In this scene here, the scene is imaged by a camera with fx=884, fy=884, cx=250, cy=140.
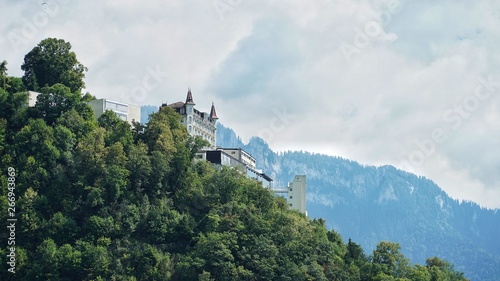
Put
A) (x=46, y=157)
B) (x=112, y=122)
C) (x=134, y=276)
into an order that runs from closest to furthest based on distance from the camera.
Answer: (x=134, y=276), (x=46, y=157), (x=112, y=122)

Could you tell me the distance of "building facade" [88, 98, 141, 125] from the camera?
7906 cm

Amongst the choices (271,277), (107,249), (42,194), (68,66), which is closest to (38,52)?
(68,66)

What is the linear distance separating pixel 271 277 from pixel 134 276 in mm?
10476

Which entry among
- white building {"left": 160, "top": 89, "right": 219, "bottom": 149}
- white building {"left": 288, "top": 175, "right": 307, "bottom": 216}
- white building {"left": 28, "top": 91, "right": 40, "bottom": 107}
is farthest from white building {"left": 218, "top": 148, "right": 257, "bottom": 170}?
white building {"left": 28, "top": 91, "right": 40, "bottom": 107}

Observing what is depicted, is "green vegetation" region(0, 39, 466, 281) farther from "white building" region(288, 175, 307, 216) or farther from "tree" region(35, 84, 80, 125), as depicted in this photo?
"white building" region(288, 175, 307, 216)

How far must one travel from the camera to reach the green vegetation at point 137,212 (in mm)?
66125

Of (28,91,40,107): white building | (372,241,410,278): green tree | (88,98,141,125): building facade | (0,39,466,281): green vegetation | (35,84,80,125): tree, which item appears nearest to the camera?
(0,39,466,281): green vegetation

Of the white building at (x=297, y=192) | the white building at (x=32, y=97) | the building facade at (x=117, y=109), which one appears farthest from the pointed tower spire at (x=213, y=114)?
the white building at (x=32, y=97)

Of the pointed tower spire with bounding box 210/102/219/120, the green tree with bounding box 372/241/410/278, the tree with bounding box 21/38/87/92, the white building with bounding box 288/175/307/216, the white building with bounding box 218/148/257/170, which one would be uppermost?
the pointed tower spire with bounding box 210/102/219/120

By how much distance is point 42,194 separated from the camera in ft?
227

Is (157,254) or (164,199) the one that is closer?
(157,254)

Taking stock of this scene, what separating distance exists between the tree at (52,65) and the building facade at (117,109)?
2220mm

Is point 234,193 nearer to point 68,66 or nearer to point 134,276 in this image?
point 134,276

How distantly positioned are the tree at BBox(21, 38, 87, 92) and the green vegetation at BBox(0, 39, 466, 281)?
1.70 feet
